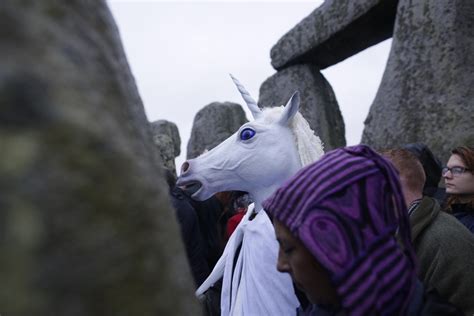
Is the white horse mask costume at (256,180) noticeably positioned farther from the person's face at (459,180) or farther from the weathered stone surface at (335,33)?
the weathered stone surface at (335,33)

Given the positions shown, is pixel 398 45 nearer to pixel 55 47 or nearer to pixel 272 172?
pixel 272 172

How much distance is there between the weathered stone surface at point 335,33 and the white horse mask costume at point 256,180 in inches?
138

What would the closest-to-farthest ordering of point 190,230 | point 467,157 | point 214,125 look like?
1. point 467,157
2. point 190,230
3. point 214,125

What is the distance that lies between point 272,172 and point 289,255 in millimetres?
851

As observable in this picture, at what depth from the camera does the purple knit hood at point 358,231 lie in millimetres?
838

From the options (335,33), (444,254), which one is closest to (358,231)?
(444,254)

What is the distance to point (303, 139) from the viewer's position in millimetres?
1831

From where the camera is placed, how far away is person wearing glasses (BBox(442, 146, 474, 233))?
2111 mm

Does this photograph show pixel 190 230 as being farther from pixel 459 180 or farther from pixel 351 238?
pixel 351 238

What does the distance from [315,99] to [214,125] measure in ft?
10.8

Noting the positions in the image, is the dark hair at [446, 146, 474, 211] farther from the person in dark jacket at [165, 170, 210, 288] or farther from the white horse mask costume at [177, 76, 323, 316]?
the person in dark jacket at [165, 170, 210, 288]

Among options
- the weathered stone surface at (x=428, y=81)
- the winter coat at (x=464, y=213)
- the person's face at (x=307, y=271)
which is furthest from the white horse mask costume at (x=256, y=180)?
the weathered stone surface at (x=428, y=81)

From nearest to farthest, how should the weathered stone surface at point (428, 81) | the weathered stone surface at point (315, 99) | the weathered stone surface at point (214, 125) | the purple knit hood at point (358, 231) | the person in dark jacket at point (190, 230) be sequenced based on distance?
the purple knit hood at point (358, 231) → the person in dark jacket at point (190, 230) → the weathered stone surface at point (428, 81) → the weathered stone surface at point (315, 99) → the weathered stone surface at point (214, 125)

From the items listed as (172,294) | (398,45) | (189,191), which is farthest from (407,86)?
(172,294)
